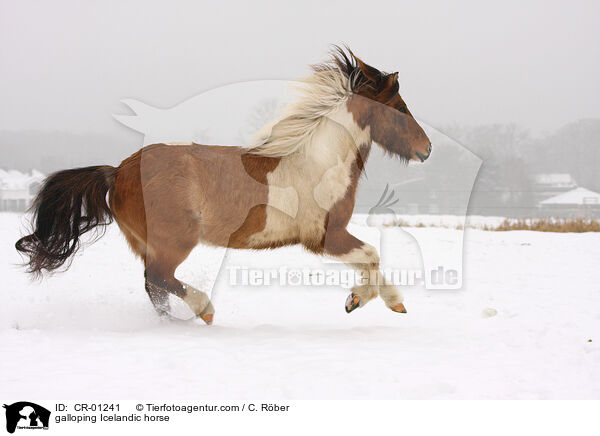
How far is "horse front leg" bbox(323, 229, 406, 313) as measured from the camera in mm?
3982

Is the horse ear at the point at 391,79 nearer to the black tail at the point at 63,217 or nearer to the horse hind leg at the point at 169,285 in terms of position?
the horse hind leg at the point at 169,285

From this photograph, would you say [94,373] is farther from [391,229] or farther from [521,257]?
[391,229]

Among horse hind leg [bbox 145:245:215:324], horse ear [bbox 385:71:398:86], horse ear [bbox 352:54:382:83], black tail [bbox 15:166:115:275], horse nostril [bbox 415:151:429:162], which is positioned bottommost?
horse hind leg [bbox 145:245:215:324]

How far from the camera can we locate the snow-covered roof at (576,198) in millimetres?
15235

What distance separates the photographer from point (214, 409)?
7.95 ft

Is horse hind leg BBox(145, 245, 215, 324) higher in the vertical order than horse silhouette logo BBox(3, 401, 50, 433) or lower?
higher

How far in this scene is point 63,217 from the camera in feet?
13.1

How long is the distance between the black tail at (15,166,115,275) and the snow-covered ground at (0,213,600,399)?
1.34 ft

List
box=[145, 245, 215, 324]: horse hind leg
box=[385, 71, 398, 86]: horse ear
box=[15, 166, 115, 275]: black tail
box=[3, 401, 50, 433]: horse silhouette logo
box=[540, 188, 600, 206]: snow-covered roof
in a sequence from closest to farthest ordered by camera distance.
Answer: box=[3, 401, 50, 433]: horse silhouette logo < box=[145, 245, 215, 324]: horse hind leg < box=[15, 166, 115, 275]: black tail < box=[385, 71, 398, 86]: horse ear < box=[540, 188, 600, 206]: snow-covered roof

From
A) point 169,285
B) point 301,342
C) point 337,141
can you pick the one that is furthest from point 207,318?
point 337,141

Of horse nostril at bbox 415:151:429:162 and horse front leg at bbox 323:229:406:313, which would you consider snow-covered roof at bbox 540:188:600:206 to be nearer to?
horse nostril at bbox 415:151:429:162

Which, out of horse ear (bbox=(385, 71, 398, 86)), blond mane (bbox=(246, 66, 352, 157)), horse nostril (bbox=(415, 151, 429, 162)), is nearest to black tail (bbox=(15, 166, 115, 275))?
blond mane (bbox=(246, 66, 352, 157))

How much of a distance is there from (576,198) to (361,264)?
16.1 meters

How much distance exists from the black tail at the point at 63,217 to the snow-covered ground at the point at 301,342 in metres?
0.41
